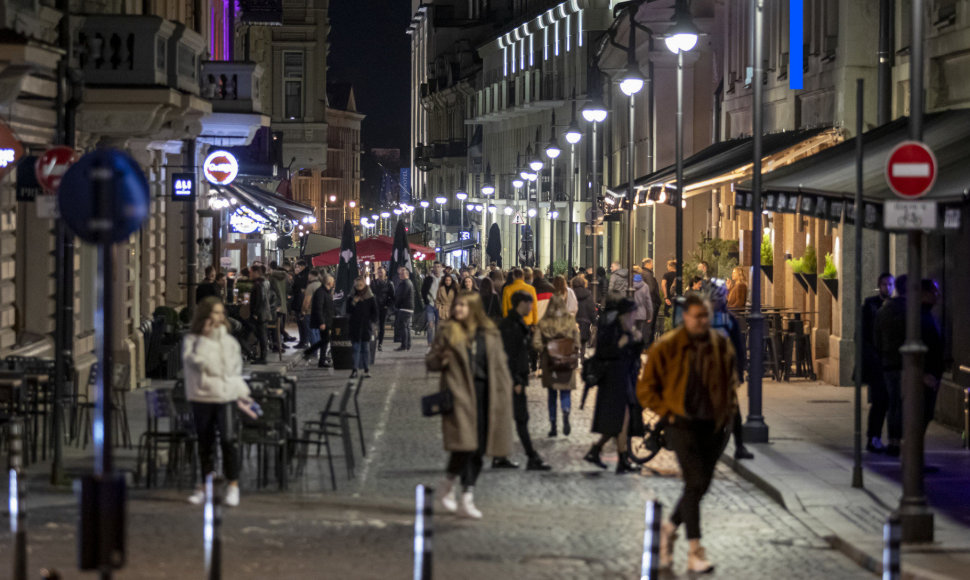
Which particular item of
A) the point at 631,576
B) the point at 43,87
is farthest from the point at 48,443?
the point at 631,576

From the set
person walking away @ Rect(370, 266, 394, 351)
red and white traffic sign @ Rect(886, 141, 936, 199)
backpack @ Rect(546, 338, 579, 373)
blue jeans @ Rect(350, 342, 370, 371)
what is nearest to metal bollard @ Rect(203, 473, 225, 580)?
red and white traffic sign @ Rect(886, 141, 936, 199)

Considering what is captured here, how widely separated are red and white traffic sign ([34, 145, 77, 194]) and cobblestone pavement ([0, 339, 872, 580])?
9.55 ft

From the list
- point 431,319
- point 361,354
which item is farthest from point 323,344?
point 431,319

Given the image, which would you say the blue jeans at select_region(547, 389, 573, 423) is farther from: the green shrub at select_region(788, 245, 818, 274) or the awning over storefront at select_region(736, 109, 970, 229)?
the green shrub at select_region(788, 245, 818, 274)

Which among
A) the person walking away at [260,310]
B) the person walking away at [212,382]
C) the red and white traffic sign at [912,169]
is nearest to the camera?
the red and white traffic sign at [912,169]

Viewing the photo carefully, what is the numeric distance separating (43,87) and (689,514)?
450 inches

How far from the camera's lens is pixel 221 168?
33062mm

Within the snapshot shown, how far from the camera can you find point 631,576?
36.0 ft

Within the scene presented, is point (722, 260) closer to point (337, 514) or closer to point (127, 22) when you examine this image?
point (127, 22)

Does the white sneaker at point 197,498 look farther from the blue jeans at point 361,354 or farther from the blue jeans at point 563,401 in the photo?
the blue jeans at point 361,354

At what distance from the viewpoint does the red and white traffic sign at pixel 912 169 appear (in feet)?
40.3

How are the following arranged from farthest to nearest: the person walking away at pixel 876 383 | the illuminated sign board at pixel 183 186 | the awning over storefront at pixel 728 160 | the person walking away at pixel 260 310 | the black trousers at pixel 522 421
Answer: the person walking away at pixel 260 310 < the illuminated sign board at pixel 183 186 < the awning over storefront at pixel 728 160 < the person walking away at pixel 876 383 < the black trousers at pixel 522 421

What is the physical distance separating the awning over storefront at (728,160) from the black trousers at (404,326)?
5537 millimetres

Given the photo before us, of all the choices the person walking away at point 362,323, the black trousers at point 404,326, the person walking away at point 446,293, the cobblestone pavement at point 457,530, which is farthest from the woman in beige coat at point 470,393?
the black trousers at point 404,326
